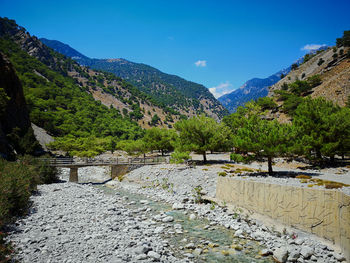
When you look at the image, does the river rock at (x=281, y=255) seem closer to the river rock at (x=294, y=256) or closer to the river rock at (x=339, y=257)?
the river rock at (x=294, y=256)

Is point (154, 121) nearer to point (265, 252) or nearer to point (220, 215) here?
point (220, 215)

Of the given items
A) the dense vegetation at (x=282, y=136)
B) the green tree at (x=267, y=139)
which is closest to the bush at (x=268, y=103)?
the dense vegetation at (x=282, y=136)

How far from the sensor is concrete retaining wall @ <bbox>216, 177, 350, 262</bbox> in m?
7.86

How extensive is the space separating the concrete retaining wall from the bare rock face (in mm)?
37089

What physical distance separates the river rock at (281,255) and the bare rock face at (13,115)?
3896 cm

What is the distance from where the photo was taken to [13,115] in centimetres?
3822


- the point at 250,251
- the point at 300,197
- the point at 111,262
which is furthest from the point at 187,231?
the point at 300,197

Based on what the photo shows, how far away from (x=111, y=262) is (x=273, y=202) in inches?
345

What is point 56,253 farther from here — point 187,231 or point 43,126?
point 43,126

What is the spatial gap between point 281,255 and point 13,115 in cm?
4691

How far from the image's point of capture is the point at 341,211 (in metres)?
7.89

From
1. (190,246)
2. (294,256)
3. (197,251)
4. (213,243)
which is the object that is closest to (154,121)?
(213,243)

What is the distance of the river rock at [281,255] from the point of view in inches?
308

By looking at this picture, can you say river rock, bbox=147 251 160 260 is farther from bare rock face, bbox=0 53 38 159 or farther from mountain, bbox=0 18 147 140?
mountain, bbox=0 18 147 140
